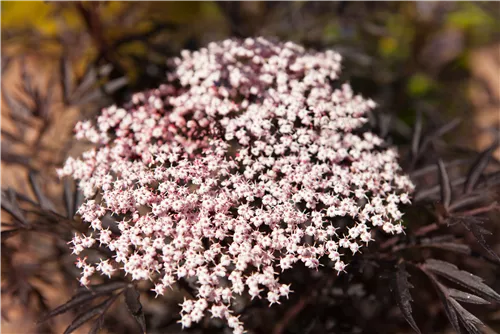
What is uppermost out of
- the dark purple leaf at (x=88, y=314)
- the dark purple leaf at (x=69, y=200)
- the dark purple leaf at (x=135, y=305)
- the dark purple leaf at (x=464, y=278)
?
the dark purple leaf at (x=464, y=278)

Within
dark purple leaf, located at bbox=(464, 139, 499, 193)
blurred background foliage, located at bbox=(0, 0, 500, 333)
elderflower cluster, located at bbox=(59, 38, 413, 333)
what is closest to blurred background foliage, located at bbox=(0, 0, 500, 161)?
blurred background foliage, located at bbox=(0, 0, 500, 333)

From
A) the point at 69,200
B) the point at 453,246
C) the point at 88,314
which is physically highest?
the point at 453,246

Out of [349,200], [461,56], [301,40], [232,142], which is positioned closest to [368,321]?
[349,200]

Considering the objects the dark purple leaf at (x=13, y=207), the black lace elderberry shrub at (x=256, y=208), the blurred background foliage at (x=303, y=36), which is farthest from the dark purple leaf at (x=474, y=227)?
the dark purple leaf at (x=13, y=207)

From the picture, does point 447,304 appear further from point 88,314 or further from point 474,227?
point 88,314

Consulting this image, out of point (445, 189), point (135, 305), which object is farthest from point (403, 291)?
point (135, 305)

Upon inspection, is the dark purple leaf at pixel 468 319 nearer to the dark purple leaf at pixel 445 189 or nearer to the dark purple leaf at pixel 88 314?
the dark purple leaf at pixel 445 189

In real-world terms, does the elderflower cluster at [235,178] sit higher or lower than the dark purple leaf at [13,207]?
higher

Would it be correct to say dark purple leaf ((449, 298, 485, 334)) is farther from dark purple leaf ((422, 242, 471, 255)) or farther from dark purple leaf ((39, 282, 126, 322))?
dark purple leaf ((39, 282, 126, 322))
